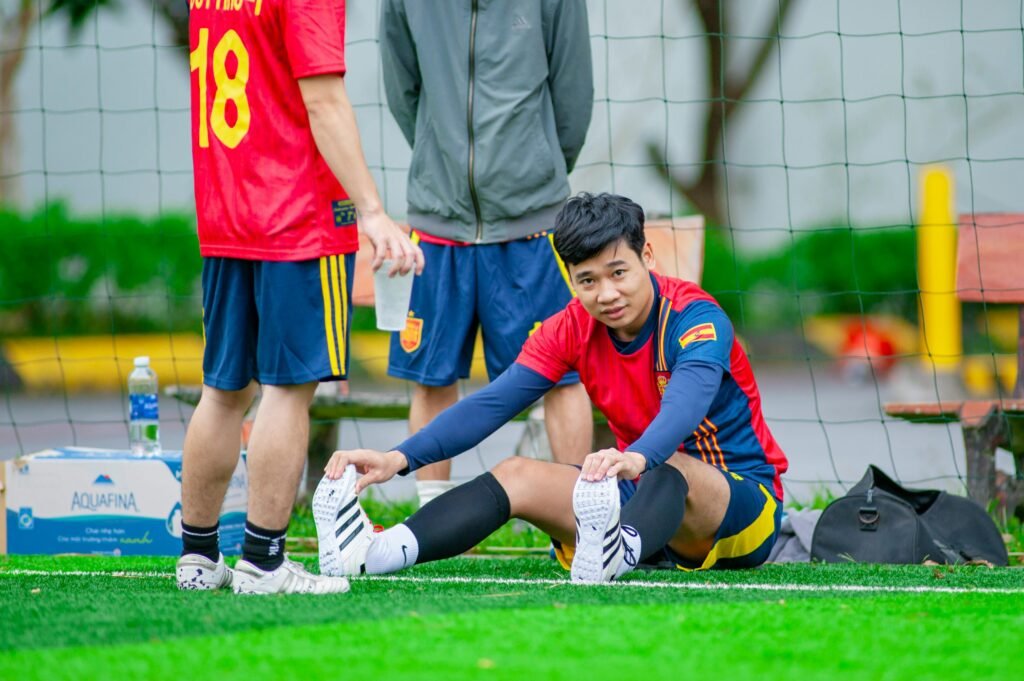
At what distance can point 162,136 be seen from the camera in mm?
17219

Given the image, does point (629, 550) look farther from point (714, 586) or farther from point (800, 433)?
point (800, 433)

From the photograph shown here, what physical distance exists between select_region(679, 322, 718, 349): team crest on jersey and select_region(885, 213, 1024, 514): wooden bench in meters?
1.67

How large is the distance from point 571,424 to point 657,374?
62 cm

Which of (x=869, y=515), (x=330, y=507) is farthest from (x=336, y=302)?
(x=869, y=515)

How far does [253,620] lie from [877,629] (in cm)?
128

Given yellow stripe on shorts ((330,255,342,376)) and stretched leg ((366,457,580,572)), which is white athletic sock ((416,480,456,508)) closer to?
stretched leg ((366,457,580,572))

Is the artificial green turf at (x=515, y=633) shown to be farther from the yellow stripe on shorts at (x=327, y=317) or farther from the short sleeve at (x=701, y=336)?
the short sleeve at (x=701, y=336)

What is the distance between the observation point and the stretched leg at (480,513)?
3752 mm

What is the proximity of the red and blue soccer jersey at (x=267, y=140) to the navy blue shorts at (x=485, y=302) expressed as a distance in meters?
1.18

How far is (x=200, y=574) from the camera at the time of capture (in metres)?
3.67

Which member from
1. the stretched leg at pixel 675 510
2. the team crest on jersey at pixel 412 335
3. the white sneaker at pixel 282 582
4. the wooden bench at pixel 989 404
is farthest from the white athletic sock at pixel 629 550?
the wooden bench at pixel 989 404

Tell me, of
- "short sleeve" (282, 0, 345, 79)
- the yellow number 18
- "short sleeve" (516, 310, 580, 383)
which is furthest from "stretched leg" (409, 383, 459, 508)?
"short sleeve" (282, 0, 345, 79)

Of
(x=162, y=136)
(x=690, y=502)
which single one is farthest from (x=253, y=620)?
(x=162, y=136)

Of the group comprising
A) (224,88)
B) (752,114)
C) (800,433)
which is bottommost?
(800,433)
